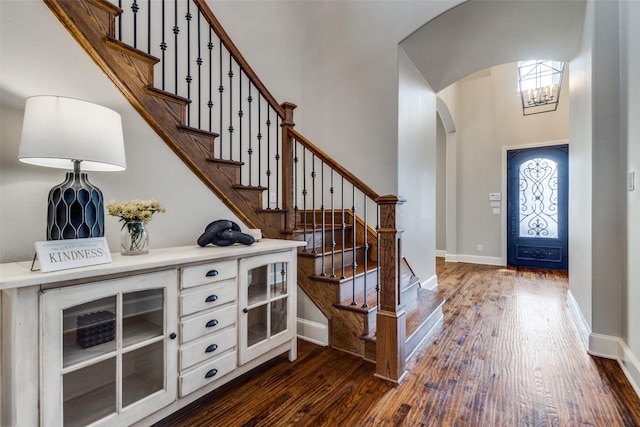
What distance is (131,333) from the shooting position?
4.08 feet

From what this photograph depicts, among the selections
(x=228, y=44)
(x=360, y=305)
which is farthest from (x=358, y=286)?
(x=228, y=44)

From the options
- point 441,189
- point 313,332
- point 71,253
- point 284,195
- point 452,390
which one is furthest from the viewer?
point 441,189

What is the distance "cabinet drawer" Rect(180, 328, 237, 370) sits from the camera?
140 cm

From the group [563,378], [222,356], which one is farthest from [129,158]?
[563,378]

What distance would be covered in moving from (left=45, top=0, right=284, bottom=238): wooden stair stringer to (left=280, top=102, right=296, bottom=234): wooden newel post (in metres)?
0.31

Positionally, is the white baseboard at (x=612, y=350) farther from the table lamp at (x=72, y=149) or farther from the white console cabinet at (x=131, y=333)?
the table lamp at (x=72, y=149)

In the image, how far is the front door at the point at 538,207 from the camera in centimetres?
498

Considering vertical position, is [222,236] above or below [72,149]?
below

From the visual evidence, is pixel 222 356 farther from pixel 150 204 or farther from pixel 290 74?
pixel 290 74

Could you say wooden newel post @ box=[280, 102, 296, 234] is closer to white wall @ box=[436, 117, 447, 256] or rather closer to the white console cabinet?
the white console cabinet

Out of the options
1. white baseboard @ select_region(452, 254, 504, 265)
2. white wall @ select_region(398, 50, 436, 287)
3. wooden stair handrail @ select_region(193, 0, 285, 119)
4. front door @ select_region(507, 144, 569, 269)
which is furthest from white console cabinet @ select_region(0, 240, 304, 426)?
front door @ select_region(507, 144, 569, 269)

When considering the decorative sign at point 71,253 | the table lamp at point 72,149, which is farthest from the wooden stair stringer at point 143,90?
the decorative sign at point 71,253

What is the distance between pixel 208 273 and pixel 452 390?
1496 millimetres

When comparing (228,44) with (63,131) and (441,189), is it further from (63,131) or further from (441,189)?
(441,189)
